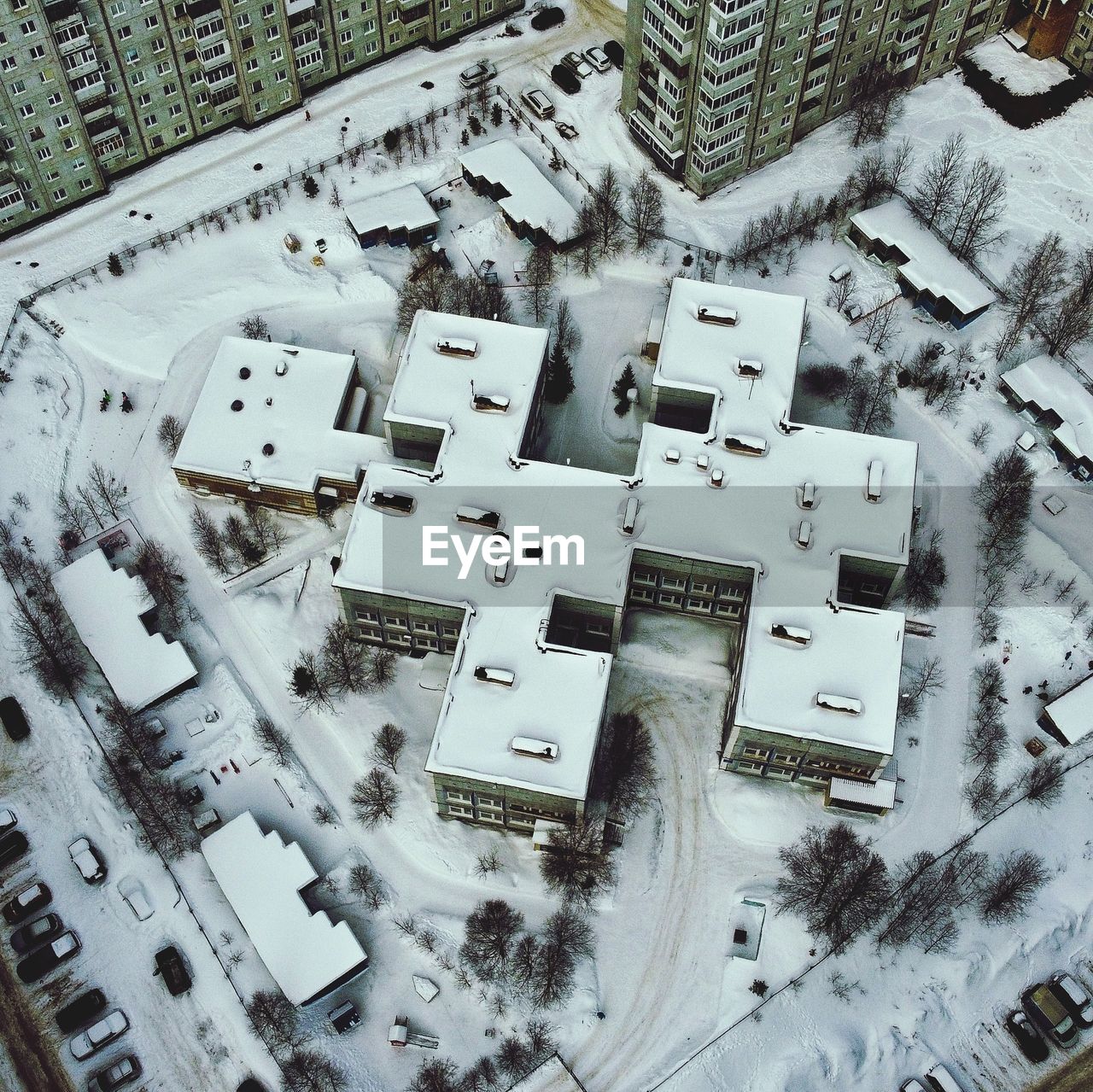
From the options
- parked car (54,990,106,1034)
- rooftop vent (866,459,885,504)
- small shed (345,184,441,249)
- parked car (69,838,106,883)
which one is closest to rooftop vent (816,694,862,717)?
rooftop vent (866,459,885,504)

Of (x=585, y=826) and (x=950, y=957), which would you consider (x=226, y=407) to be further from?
(x=950, y=957)

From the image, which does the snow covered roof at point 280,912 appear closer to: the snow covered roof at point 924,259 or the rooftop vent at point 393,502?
the rooftop vent at point 393,502

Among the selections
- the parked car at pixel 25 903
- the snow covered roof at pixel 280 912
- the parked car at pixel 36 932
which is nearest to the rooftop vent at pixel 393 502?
the snow covered roof at pixel 280 912

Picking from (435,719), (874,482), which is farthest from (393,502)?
(874,482)

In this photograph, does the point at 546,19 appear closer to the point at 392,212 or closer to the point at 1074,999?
the point at 392,212

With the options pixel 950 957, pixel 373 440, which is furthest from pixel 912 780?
pixel 373 440

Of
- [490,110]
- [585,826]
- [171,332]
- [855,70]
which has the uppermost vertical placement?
[855,70]

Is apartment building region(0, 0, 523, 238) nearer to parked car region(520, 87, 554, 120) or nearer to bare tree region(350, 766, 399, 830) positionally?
parked car region(520, 87, 554, 120)
